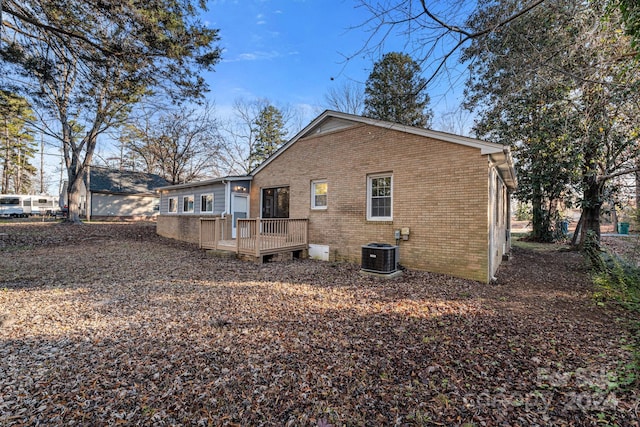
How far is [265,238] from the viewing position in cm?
961

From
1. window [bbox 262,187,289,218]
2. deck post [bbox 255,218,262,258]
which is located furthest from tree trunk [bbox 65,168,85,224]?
deck post [bbox 255,218,262,258]

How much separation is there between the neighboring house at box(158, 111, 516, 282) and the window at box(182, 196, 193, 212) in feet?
18.0

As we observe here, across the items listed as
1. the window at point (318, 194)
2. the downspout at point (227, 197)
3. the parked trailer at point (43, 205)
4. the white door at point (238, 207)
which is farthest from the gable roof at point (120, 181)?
the window at point (318, 194)

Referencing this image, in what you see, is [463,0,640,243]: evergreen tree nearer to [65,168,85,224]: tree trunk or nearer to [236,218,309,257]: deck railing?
[236,218,309,257]: deck railing

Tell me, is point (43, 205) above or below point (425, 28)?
below

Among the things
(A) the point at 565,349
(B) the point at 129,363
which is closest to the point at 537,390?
(A) the point at 565,349

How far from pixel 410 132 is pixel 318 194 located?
3813 millimetres

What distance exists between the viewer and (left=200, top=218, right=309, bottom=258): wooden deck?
9.13 meters

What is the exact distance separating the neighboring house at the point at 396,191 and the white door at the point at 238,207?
1.67m

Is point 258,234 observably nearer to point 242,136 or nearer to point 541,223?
point 541,223

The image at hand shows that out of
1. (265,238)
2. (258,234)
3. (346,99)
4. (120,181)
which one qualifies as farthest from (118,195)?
(258,234)

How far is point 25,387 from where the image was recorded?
8.75ft

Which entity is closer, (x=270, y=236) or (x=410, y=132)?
(x=410, y=132)

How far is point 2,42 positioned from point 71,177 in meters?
15.1
